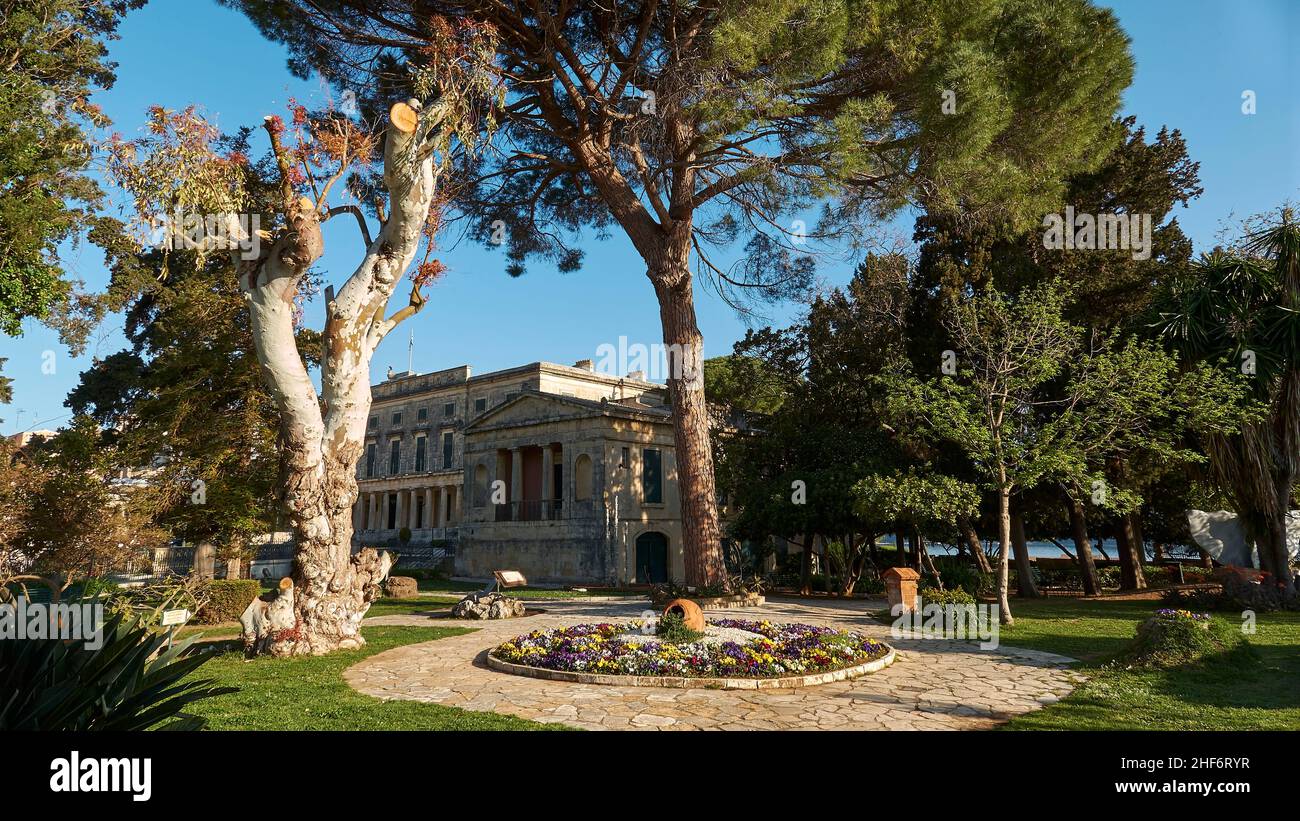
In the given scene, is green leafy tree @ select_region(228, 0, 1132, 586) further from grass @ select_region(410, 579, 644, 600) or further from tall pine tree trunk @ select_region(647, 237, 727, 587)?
grass @ select_region(410, 579, 644, 600)

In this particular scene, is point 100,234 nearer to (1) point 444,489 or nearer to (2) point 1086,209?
(2) point 1086,209

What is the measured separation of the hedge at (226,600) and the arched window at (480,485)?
61.4 ft

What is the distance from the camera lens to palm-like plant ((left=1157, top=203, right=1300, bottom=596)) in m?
17.9

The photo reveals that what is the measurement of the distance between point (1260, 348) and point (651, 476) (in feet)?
71.7

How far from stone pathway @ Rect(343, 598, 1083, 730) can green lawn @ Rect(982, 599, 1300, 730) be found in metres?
0.45

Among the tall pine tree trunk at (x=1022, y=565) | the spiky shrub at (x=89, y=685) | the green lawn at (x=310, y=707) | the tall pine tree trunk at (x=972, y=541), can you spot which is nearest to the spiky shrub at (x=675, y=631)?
the green lawn at (x=310, y=707)

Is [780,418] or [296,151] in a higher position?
[296,151]

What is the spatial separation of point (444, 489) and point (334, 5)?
117 ft

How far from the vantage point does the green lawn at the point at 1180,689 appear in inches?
286

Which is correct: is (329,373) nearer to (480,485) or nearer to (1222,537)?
(1222,537)

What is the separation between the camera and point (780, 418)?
26.8 meters

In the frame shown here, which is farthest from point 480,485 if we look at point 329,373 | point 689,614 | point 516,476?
point 689,614

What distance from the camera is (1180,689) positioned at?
882 cm
